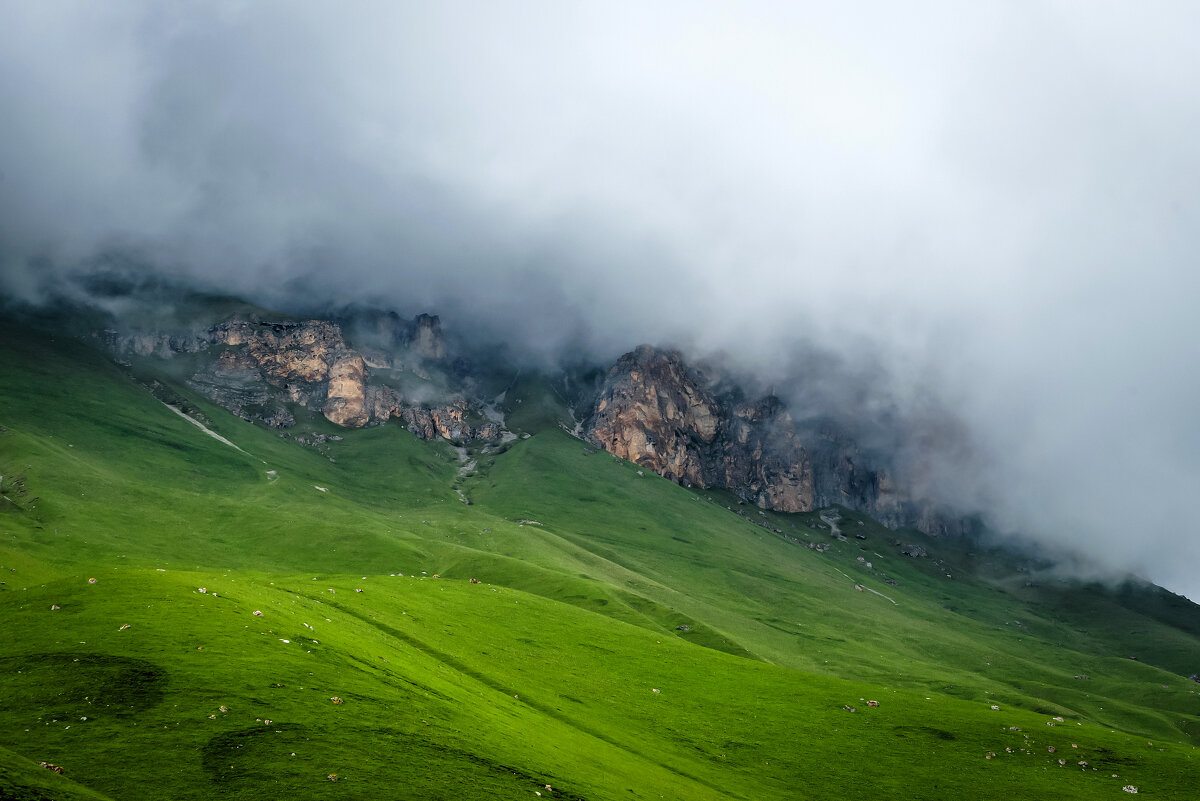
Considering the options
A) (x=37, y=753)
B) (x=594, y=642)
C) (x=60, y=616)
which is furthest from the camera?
(x=594, y=642)

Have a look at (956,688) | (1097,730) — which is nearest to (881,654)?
(956,688)

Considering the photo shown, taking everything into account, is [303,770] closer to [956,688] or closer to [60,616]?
[60,616]

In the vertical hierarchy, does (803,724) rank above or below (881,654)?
above

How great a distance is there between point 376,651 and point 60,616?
60.4 feet

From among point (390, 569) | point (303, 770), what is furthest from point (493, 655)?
point (390, 569)

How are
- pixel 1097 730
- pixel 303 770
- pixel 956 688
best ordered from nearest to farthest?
1. pixel 303 770
2. pixel 1097 730
3. pixel 956 688

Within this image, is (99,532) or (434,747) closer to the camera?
(434,747)

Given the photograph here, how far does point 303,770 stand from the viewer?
27922mm

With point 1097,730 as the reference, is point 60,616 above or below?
below

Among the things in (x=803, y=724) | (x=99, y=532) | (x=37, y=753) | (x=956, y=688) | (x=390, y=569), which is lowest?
(x=99, y=532)

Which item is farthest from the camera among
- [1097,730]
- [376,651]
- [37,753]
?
[1097,730]

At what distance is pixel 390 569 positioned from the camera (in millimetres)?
152625

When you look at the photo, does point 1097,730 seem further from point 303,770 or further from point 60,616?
point 60,616

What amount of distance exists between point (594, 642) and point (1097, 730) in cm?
5078
